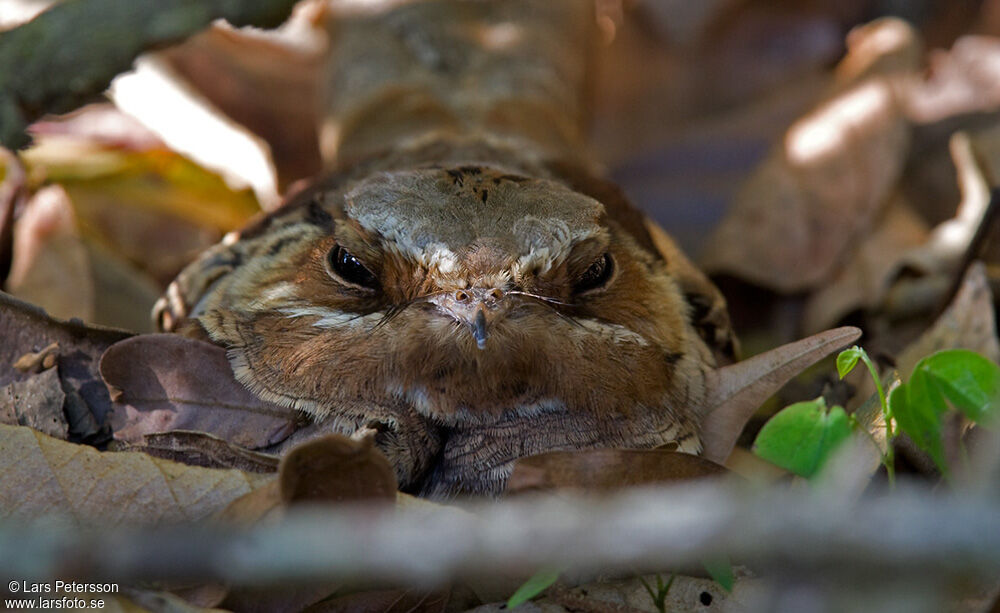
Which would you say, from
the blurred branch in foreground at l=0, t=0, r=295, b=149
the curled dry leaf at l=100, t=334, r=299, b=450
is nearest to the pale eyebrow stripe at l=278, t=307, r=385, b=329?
the curled dry leaf at l=100, t=334, r=299, b=450

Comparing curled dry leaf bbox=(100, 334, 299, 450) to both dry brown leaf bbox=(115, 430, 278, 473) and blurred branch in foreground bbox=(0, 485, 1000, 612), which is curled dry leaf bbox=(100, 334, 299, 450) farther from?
blurred branch in foreground bbox=(0, 485, 1000, 612)

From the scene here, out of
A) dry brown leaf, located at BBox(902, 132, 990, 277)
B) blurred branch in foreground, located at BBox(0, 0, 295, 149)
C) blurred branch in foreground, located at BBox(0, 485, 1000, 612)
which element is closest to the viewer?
blurred branch in foreground, located at BBox(0, 485, 1000, 612)

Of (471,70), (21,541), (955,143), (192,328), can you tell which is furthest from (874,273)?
(21,541)

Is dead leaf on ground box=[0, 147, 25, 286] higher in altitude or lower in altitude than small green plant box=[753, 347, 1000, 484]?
lower

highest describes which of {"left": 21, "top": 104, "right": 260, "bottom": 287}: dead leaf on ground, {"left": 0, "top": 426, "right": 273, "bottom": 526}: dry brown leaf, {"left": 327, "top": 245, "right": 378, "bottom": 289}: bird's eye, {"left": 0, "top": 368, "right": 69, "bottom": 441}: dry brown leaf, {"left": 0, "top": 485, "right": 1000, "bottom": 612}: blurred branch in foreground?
{"left": 0, "top": 485, "right": 1000, "bottom": 612}: blurred branch in foreground

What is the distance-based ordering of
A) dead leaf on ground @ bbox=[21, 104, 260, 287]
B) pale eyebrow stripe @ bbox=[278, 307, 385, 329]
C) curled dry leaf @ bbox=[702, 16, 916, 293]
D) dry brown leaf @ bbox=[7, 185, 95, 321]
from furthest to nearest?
dead leaf on ground @ bbox=[21, 104, 260, 287] < curled dry leaf @ bbox=[702, 16, 916, 293] < dry brown leaf @ bbox=[7, 185, 95, 321] < pale eyebrow stripe @ bbox=[278, 307, 385, 329]

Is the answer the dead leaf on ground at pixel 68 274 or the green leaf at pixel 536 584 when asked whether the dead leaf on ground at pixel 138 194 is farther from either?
the green leaf at pixel 536 584

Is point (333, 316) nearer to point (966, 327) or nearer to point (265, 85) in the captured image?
point (966, 327)
